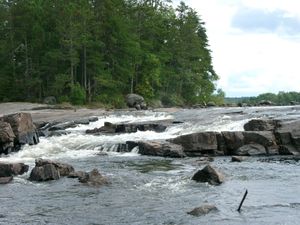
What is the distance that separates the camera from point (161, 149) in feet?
88.4

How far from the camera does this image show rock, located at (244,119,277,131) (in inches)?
1141

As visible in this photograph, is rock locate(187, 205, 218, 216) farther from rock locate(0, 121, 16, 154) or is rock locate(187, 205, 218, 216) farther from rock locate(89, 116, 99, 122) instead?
rock locate(89, 116, 99, 122)

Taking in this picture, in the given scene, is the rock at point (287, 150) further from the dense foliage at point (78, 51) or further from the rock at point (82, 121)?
the dense foliage at point (78, 51)

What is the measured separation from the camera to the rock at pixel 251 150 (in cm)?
2678

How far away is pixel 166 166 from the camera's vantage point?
23156 millimetres

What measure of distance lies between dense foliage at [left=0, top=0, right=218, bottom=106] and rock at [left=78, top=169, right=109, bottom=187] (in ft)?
139

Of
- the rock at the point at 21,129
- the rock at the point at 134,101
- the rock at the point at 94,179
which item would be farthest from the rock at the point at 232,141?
the rock at the point at 134,101

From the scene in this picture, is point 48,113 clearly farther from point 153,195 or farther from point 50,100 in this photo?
point 153,195

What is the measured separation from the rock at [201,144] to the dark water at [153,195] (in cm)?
183

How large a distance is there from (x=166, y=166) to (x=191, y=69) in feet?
210

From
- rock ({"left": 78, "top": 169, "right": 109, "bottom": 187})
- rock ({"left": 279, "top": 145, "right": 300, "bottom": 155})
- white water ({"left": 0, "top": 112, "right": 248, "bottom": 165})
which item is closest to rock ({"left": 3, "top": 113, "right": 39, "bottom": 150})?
white water ({"left": 0, "top": 112, "right": 248, "bottom": 165})

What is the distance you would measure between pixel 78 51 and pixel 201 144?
136 feet

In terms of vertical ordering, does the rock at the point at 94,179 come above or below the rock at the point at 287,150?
below

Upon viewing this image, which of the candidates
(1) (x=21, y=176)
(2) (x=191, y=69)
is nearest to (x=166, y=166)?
(1) (x=21, y=176)
